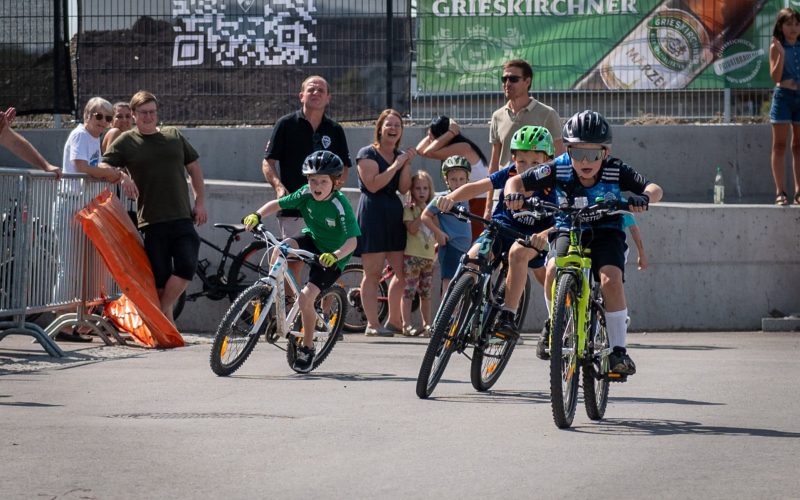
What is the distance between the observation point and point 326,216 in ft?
36.4

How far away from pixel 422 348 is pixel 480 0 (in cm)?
504

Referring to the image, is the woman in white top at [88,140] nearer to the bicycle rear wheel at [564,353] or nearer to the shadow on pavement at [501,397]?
the shadow on pavement at [501,397]

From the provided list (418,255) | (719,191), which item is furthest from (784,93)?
(418,255)

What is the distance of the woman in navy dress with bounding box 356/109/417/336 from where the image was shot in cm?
1383

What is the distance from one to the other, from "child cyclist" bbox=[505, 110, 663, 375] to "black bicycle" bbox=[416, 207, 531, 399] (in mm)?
561

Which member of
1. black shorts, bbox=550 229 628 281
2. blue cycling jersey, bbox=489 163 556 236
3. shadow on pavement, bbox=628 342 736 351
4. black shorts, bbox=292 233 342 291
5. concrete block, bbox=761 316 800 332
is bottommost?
shadow on pavement, bbox=628 342 736 351

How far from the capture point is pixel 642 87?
16.4 m

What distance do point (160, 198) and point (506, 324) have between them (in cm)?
467

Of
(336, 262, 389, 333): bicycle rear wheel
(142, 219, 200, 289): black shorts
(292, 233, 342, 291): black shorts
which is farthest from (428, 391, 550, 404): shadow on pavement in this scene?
(336, 262, 389, 333): bicycle rear wheel

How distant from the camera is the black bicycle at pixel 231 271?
14826mm

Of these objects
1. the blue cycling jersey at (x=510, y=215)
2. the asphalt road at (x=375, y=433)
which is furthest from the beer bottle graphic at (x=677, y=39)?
the blue cycling jersey at (x=510, y=215)

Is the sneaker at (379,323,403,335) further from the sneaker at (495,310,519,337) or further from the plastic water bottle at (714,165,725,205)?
the sneaker at (495,310,519,337)

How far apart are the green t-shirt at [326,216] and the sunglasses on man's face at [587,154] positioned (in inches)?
116

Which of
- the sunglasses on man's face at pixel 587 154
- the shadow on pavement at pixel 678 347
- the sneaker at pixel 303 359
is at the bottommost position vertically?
the shadow on pavement at pixel 678 347
